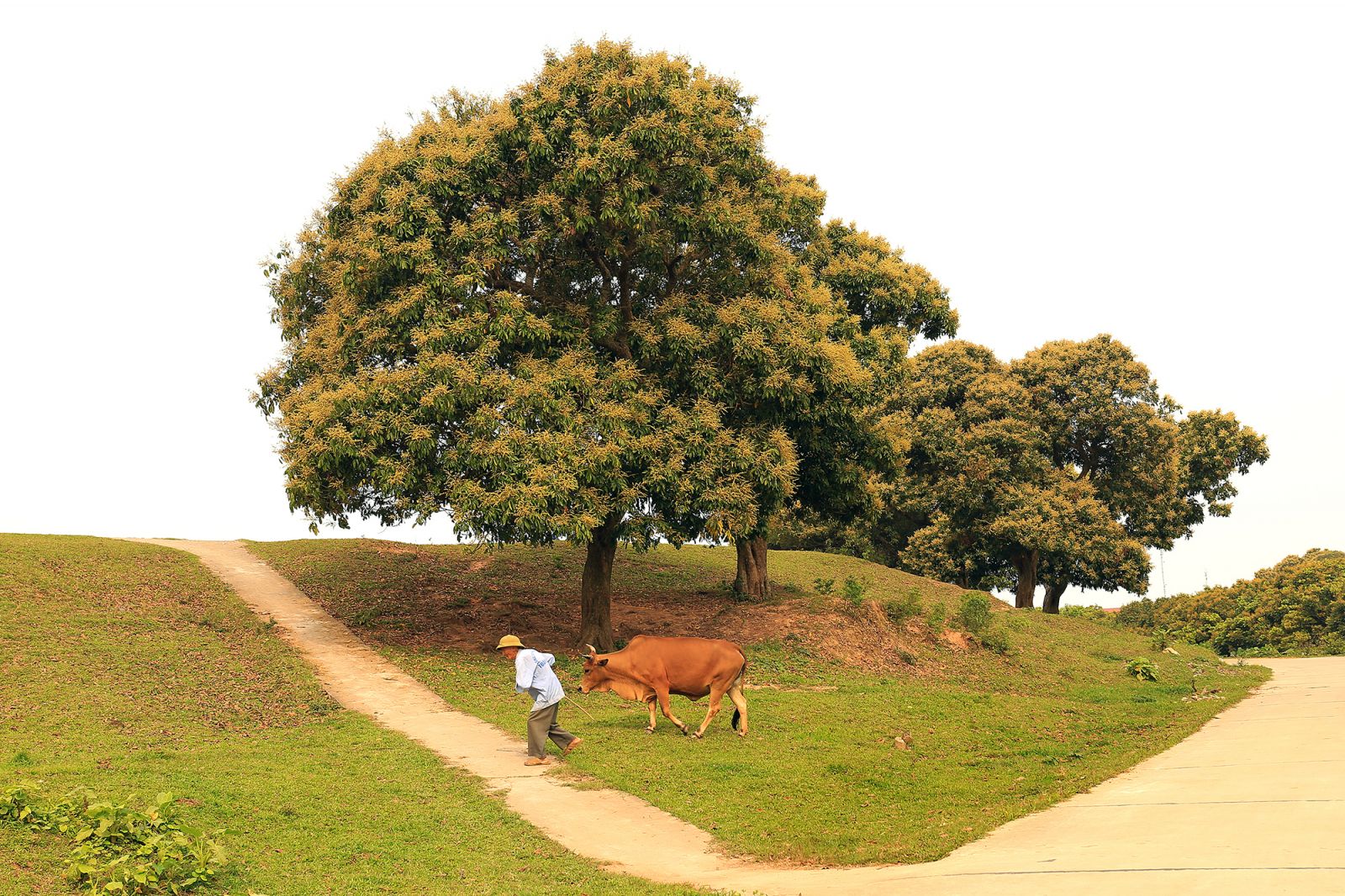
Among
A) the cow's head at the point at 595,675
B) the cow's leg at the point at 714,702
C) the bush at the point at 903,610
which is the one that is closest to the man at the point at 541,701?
the cow's head at the point at 595,675

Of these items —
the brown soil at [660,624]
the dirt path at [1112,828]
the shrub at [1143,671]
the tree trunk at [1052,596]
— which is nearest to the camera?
the dirt path at [1112,828]

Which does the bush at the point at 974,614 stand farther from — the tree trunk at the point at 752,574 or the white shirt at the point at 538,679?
the white shirt at the point at 538,679

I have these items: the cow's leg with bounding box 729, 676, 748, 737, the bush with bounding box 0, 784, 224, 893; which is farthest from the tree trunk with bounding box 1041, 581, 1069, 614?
the bush with bounding box 0, 784, 224, 893

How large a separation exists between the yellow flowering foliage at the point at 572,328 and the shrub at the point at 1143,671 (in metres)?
11.2

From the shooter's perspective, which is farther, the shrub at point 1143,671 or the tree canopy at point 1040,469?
the tree canopy at point 1040,469

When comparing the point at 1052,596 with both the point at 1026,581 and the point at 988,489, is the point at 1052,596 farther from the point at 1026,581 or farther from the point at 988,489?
the point at 988,489

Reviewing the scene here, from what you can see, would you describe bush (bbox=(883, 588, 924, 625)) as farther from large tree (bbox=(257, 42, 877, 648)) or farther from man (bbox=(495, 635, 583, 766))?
man (bbox=(495, 635, 583, 766))

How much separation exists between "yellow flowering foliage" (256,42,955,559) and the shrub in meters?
11.2

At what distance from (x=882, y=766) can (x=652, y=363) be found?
43.6ft

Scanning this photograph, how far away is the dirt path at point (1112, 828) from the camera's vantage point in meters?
9.48

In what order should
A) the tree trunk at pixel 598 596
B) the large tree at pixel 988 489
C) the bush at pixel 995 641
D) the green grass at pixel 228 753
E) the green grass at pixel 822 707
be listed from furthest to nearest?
the large tree at pixel 988 489 < the bush at pixel 995 641 < the tree trunk at pixel 598 596 < the green grass at pixel 822 707 < the green grass at pixel 228 753

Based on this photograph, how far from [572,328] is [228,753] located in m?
13.1

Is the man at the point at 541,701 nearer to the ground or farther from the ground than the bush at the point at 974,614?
nearer to the ground

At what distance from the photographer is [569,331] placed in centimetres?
2575
